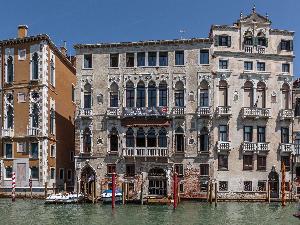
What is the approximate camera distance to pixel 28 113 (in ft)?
139

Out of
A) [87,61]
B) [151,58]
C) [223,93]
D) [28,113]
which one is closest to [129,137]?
[151,58]

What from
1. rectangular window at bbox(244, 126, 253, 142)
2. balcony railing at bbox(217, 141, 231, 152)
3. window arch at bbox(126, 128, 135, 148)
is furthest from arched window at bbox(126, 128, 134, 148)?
rectangular window at bbox(244, 126, 253, 142)

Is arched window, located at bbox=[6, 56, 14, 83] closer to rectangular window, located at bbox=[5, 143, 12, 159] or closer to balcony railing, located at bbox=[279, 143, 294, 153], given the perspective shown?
rectangular window, located at bbox=[5, 143, 12, 159]

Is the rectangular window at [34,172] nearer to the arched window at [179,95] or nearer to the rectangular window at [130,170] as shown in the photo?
the rectangular window at [130,170]

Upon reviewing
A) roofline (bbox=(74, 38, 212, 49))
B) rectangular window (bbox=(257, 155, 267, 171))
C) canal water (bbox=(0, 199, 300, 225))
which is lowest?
canal water (bbox=(0, 199, 300, 225))

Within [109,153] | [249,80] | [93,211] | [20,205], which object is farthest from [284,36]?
[20,205]

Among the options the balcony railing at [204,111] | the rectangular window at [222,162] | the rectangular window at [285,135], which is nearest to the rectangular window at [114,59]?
the balcony railing at [204,111]

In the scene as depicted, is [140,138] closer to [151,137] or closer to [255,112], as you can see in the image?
[151,137]

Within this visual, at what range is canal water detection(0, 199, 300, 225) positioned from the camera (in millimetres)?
27812

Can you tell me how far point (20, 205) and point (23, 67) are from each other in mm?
12505

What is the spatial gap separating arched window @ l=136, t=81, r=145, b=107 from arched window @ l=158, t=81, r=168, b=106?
55.1 inches

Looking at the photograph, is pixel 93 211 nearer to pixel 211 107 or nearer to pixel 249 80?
pixel 211 107

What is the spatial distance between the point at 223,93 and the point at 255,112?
3.00 meters

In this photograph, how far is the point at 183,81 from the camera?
41.5 m
